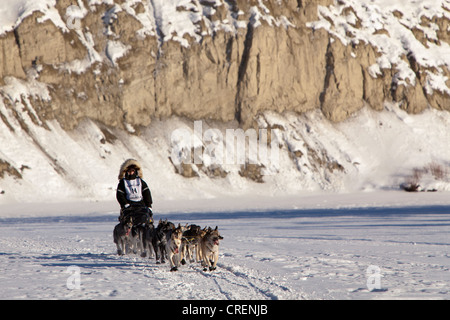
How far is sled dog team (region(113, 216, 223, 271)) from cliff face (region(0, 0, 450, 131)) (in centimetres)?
5817

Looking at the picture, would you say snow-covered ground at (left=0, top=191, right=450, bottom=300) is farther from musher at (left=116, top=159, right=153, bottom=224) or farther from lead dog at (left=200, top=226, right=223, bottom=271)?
musher at (left=116, top=159, right=153, bottom=224)

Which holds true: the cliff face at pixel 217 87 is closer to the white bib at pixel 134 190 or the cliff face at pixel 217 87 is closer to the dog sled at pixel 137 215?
the dog sled at pixel 137 215

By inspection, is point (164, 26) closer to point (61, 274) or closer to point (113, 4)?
point (113, 4)

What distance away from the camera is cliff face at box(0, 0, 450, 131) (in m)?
73.2

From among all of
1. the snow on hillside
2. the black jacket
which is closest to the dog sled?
the black jacket

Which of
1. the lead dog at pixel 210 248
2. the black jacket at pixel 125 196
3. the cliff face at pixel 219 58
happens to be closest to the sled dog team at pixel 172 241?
the lead dog at pixel 210 248

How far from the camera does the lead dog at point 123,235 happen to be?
1429 cm

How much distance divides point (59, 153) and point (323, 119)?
132 feet

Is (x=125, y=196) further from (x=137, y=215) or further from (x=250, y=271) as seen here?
(x=250, y=271)

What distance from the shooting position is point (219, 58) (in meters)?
81.7

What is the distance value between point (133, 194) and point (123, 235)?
1.32m

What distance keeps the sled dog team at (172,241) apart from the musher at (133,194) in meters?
0.26

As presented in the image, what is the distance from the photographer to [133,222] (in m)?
14.2
